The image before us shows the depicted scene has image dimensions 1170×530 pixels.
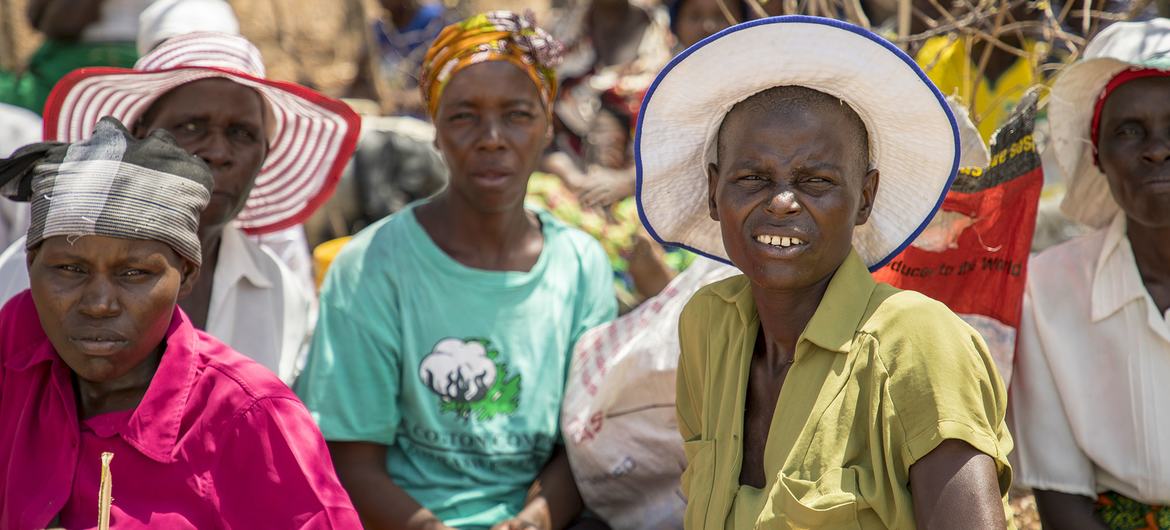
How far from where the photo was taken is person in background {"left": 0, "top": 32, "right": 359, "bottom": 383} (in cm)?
335

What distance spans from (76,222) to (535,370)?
1419 mm

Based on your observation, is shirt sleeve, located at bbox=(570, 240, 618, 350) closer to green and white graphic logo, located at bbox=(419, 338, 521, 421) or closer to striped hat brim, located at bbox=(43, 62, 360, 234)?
green and white graphic logo, located at bbox=(419, 338, 521, 421)

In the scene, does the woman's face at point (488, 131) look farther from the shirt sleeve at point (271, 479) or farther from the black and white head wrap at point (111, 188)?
the shirt sleeve at point (271, 479)

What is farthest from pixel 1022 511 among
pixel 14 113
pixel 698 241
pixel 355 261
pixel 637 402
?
pixel 14 113

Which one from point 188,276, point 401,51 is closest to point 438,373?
point 188,276

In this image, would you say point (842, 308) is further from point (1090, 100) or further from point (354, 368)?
point (354, 368)

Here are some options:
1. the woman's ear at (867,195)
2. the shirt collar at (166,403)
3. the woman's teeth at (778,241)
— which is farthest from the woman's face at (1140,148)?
the shirt collar at (166,403)

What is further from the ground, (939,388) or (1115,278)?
(939,388)

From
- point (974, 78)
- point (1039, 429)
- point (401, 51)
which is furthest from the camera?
point (401, 51)

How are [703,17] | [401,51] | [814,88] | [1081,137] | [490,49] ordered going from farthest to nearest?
[401,51] → [703,17] → [490,49] → [1081,137] → [814,88]

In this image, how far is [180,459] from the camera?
8.26 ft

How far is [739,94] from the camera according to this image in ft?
8.17

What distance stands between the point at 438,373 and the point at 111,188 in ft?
3.86

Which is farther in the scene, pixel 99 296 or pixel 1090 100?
pixel 1090 100
